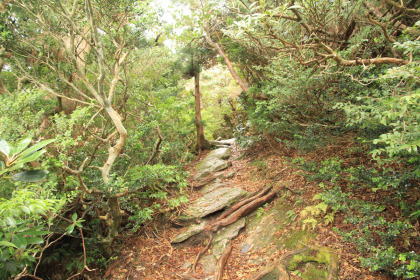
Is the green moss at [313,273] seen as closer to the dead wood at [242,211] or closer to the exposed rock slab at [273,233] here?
the exposed rock slab at [273,233]

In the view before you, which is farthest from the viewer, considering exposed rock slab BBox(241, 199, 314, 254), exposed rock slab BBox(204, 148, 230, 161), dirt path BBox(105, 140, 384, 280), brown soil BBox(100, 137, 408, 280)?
exposed rock slab BBox(204, 148, 230, 161)

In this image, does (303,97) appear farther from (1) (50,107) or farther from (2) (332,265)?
(1) (50,107)

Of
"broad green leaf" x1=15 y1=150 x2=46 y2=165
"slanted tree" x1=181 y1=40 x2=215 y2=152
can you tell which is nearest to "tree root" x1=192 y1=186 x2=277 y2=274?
"broad green leaf" x1=15 y1=150 x2=46 y2=165

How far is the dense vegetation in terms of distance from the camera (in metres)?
2.40

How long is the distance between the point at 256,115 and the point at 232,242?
4.13 metres

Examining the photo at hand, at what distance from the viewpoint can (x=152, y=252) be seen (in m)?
4.94

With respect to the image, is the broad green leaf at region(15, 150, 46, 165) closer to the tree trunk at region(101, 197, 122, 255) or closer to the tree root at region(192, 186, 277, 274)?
the tree trunk at region(101, 197, 122, 255)

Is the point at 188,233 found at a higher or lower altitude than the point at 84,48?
lower

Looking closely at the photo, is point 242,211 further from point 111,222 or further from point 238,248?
point 111,222

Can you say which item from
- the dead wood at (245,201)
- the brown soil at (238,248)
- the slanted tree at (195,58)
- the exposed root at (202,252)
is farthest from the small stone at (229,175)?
the slanted tree at (195,58)

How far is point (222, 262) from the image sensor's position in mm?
4066

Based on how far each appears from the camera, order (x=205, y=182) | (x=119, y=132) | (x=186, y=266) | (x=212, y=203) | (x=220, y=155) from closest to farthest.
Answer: (x=119, y=132) < (x=186, y=266) < (x=212, y=203) < (x=205, y=182) < (x=220, y=155)

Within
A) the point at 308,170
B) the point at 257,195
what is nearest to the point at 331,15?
the point at 308,170

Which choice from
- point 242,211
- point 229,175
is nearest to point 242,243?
point 242,211
